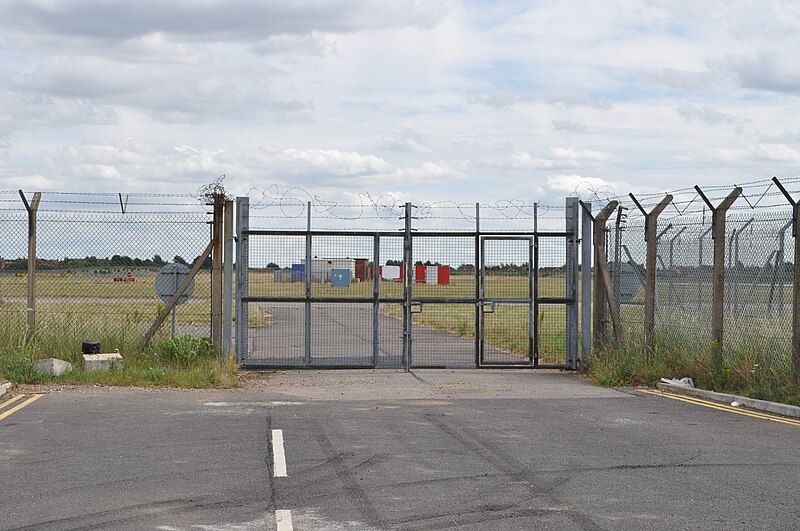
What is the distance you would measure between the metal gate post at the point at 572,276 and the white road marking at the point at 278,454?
9073mm

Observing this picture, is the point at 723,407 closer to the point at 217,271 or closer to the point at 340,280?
the point at 340,280

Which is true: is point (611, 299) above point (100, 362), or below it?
above

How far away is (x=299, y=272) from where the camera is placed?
18.3 meters

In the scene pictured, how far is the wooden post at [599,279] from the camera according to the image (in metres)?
19.0

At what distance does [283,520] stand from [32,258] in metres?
12.0

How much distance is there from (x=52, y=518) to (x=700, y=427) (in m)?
7.33

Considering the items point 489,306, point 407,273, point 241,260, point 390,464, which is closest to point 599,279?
point 489,306

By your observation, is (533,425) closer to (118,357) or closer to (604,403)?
(604,403)

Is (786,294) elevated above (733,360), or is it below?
above

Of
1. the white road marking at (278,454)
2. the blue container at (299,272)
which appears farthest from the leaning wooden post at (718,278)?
the white road marking at (278,454)

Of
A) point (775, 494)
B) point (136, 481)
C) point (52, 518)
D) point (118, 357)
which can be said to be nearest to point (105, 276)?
point (118, 357)

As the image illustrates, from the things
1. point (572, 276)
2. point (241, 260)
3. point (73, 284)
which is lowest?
point (73, 284)

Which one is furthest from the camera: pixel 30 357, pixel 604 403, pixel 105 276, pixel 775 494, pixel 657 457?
pixel 105 276

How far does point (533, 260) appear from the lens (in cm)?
1886
